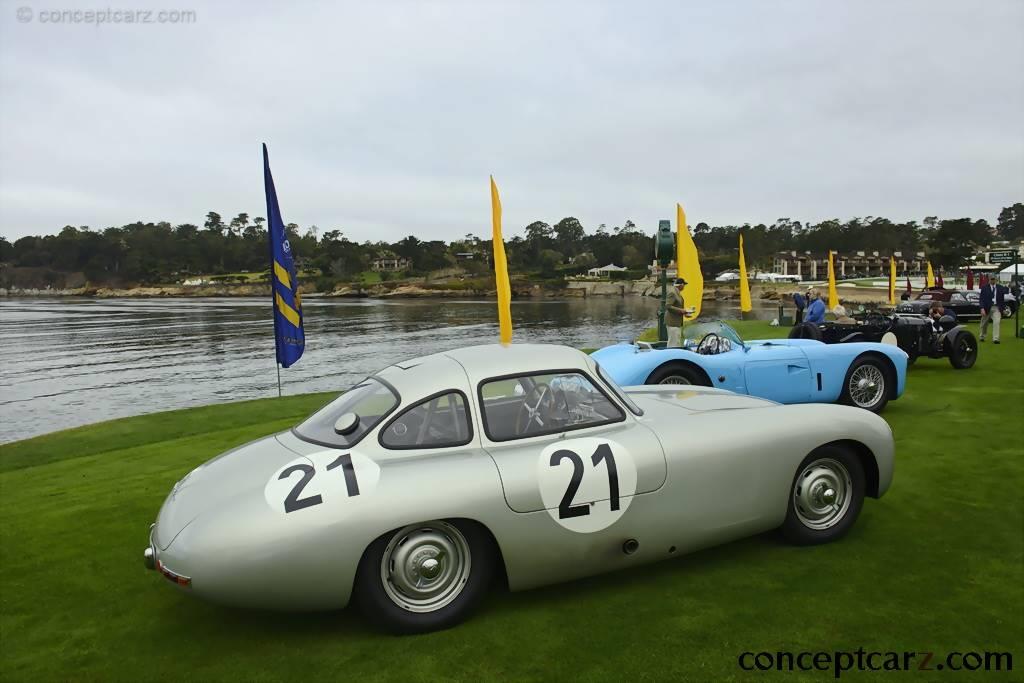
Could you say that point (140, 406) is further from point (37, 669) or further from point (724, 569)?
point (724, 569)

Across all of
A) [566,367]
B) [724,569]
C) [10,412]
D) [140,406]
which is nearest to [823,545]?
[724,569]

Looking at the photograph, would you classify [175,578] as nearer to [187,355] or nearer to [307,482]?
[307,482]

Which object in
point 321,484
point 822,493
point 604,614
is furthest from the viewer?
point 822,493

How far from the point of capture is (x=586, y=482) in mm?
3764

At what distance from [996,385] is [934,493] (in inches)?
267

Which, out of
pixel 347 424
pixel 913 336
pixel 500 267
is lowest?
pixel 913 336

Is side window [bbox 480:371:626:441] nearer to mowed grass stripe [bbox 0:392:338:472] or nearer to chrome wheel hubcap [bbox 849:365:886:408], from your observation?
chrome wheel hubcap [bbox 849:365:886:408]

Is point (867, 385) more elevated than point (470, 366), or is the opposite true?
point (470, 366)

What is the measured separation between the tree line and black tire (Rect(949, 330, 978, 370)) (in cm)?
12721

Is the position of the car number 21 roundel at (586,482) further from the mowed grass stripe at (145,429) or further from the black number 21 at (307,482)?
the mowed grass stripe at (145,429)

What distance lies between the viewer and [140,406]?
18609 mm

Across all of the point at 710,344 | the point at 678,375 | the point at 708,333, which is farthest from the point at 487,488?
the point at 708,333

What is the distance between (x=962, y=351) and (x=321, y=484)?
13.4 metres

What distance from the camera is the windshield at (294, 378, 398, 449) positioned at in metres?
3.75
